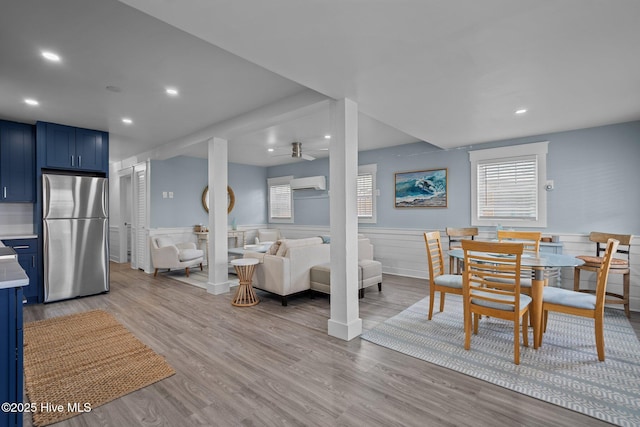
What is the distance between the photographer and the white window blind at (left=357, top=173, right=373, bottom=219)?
6.43m

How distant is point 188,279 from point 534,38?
5816 millimetres

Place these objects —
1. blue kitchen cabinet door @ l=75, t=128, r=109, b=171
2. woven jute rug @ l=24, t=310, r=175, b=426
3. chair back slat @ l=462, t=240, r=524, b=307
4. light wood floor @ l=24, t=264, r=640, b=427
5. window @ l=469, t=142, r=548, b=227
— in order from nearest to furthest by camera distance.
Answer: light wood floor @ l=24, t=264, r=640, b=427 < woven jute rug @ l=24, t=310, r=175, b=426 < chair back slat @ l=462, t=240, r=524, b=307 < window @ l=469, t=142, r=548, b=227 < blue kitchen cabinet door @ l=75, t=128, r=109, b=171

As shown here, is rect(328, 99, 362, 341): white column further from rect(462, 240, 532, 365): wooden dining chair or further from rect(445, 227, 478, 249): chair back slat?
rect(445, 227, 478, 249): chair back slat

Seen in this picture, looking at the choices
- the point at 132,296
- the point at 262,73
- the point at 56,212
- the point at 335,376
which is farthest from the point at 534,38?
the point at 56,212

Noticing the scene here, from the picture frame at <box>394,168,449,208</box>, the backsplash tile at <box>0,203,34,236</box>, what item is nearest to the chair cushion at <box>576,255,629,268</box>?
the picture frame at <box>394,168,449,208</box>

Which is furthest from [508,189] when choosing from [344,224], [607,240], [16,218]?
[16,218]

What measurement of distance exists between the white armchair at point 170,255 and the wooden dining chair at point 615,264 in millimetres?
6034

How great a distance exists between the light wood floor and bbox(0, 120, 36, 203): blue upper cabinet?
1915 millimetres

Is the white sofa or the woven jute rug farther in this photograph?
the white sofa

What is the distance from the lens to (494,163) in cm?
496

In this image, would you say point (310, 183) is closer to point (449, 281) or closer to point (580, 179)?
point (449, 281)

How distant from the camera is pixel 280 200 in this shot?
27.2ft

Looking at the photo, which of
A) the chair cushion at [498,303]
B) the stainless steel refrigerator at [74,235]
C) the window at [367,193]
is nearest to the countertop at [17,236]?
the stainless steel refrigerator at [74,235]

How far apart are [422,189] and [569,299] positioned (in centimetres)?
331
